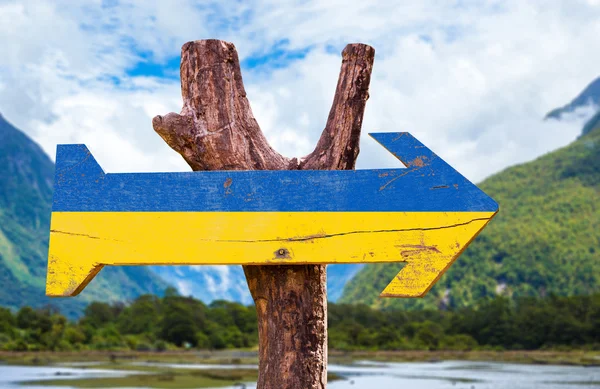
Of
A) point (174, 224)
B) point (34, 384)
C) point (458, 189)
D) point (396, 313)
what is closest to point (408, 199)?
point (458, 189)

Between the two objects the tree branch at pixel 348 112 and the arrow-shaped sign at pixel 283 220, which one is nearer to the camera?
the arrow-shaped sign at pixel 283 220

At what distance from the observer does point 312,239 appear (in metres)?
3.69

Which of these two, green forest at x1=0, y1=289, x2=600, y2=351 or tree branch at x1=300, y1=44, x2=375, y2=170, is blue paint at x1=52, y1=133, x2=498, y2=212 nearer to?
tree branch at x1=300, y1=44, x2=375, y2=170

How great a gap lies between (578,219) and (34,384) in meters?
76.0

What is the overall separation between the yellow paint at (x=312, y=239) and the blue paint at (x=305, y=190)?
4 centimetres

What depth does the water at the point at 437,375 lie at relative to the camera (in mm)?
33375

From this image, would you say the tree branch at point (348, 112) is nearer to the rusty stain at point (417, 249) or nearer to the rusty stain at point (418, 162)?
the rusty stain at point (418, 162)

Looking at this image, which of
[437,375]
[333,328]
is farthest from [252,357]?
[437,375]

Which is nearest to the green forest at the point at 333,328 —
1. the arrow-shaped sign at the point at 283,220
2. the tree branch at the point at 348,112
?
the tree branch at the point at 348,112

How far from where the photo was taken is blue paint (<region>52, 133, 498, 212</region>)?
146 inches

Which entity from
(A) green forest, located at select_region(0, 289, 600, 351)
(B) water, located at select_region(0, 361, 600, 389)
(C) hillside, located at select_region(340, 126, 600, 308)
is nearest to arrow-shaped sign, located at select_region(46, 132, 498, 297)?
(B) water, located at select_region(0, 361, 600, 389)

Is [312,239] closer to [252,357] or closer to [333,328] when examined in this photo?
[252,357]

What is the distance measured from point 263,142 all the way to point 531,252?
86667mm

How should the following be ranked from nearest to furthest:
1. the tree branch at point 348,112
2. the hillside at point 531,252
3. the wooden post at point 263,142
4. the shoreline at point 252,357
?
the wooden post at point 263,142
the tree branch at point 348,112
the shoreline at point 252,357
the hillside at point 531,252
